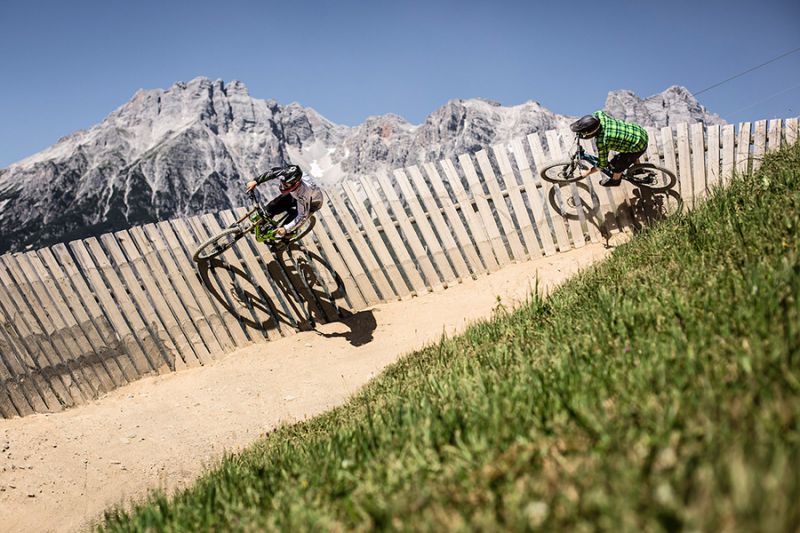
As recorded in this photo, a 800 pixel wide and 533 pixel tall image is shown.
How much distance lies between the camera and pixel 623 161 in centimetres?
933

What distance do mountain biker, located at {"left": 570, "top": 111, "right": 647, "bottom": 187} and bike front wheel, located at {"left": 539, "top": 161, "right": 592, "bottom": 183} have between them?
1.98 feet

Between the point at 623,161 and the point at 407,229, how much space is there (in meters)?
4.36

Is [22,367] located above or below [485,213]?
above

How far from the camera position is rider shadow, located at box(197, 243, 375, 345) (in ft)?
29.4

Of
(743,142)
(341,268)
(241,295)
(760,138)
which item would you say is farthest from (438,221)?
(760,138)

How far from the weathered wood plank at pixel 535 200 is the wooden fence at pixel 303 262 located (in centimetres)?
2

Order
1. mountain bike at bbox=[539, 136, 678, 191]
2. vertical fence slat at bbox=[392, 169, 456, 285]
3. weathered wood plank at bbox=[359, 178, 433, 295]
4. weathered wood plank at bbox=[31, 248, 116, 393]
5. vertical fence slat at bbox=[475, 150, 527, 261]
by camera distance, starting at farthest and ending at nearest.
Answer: vertical fence slat at bbox=[475, 150, 527, 261] < vertical fence slat at bbox=[392, 169, 456, 285] < weathered wood plank at bbox=[359, 178, 433, 295] < mountain bike at bbox=[539, 136, 678, 191] < weathered wood plank at bbox=[31, 248, 116, 393]

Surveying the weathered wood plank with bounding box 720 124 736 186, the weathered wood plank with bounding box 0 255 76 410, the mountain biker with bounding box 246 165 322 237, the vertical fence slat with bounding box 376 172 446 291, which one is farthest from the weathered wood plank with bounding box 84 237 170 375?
the weathered wood plank with bounding box 720 124 736 186

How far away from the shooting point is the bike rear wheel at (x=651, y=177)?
32.1ft

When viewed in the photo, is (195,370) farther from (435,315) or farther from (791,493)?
(791,493)

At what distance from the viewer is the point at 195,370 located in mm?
8586

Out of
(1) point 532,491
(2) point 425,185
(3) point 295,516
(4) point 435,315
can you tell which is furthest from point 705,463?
(2) point 425,185

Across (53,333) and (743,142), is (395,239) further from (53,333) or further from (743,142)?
(743,142)

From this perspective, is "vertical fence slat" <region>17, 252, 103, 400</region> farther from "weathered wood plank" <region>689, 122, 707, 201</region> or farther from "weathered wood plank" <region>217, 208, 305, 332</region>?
"weathered wood plank" <region>689, 122, 707, 201</region>
